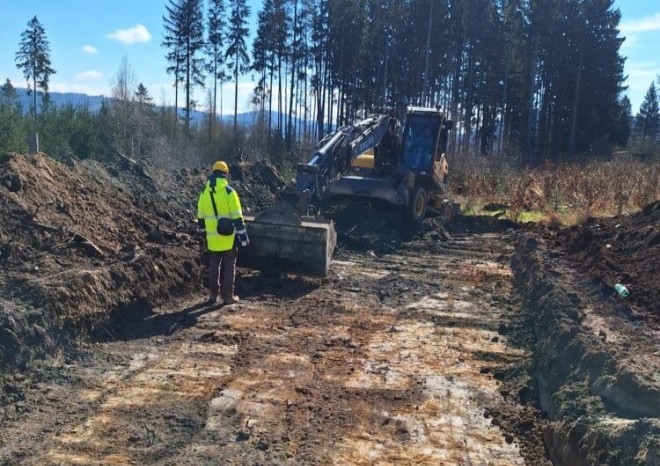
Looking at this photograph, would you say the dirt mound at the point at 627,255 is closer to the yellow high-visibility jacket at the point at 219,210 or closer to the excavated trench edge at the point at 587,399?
the excavated trench edge at the point at 587,399

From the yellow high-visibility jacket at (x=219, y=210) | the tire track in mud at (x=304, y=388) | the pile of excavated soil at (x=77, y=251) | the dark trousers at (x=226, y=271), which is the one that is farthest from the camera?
the dark trousers at (x=226, y=271)

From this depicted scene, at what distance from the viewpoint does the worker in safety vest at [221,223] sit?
8.12 m

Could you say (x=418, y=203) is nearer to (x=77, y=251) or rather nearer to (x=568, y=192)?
(x=568, y=192)

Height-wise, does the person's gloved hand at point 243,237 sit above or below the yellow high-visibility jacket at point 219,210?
below

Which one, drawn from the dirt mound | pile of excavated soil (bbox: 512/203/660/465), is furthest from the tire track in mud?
the dirt mound

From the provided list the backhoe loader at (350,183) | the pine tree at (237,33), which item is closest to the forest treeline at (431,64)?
the pine tree at (237,33)

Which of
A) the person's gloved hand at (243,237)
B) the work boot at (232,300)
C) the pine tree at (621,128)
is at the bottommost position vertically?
the work boot at (232,300)

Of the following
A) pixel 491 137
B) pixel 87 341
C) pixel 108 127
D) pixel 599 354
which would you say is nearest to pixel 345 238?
pixel 87 341

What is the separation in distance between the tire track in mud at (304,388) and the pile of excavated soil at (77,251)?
0.53 m

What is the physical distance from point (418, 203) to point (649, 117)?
63063mm

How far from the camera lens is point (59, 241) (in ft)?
26.8

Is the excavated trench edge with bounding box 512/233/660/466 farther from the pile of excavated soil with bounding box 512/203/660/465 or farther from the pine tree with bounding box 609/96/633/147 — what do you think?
the pine tree with bounding box 609/96/633/147

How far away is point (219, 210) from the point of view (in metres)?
8.14

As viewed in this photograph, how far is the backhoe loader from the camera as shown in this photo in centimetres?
973
